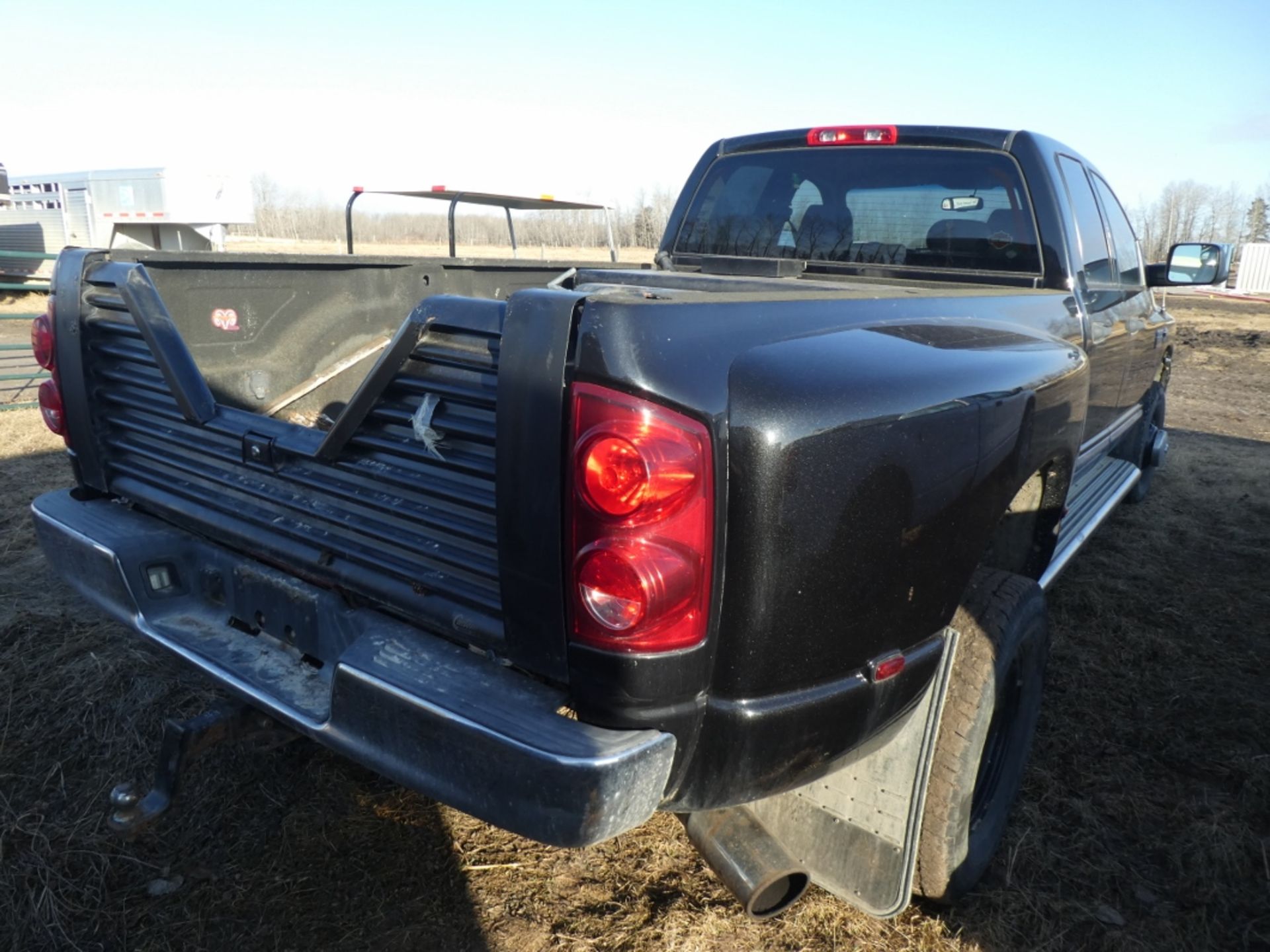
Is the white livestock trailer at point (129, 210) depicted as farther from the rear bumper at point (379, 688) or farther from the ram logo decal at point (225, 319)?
the rear bumper at point (379, 688)

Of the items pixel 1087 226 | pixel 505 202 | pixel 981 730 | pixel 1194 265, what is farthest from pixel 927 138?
pixel 505 202

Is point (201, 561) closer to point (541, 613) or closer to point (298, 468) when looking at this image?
point (298, 468)

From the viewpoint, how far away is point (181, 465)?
8.04 feet

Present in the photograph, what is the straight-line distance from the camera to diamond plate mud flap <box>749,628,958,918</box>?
2.07 metres

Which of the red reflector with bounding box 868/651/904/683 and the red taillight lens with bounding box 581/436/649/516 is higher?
the red taillight lens with bounding box 581/436/649/516

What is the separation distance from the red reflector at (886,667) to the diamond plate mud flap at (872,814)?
21cm

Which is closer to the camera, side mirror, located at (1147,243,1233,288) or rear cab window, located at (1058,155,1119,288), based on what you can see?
rear cab window, located at (1058,155,1119,288)

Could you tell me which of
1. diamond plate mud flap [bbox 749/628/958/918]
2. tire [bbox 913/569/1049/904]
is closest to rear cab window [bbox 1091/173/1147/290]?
tire [bbox 913/569/1049/904]

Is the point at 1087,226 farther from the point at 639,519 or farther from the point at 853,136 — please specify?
the point at 639,519

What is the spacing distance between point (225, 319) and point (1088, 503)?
339 centimetres

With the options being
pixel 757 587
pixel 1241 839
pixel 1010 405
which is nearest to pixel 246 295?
pixel 757 587

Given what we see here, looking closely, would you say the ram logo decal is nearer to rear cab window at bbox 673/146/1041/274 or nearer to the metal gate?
rear cab window at bbox 673/146/1041/274

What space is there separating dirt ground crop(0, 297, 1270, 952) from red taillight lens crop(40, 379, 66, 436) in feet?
3.26

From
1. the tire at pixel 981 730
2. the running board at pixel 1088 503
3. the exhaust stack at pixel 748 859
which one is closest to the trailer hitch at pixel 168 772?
the exhaust stack at pixel 748 859
